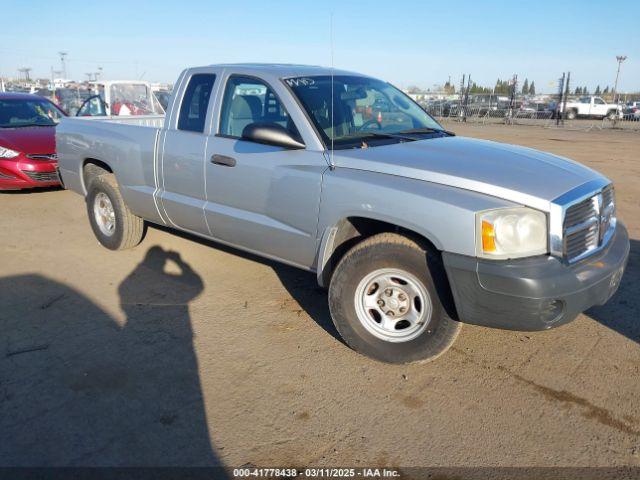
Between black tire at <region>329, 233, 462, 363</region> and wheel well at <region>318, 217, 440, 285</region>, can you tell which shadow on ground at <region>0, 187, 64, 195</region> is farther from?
black tire at <region>329, 233, 462, 363</region>

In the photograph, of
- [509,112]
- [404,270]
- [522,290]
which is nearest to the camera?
[522,290]

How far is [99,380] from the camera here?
325 cm

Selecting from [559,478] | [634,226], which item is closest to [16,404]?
[559,478]

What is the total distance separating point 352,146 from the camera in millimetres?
3709

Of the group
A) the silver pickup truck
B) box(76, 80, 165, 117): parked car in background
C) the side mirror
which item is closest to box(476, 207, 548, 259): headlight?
the silver pickup truck

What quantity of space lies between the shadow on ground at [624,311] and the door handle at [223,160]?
10.2 ft

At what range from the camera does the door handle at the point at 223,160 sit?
4.11 metres

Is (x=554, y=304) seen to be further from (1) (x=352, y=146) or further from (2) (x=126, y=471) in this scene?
(2) (x=126, y=471)

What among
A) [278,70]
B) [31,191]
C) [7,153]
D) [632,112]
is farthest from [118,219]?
[632,112]

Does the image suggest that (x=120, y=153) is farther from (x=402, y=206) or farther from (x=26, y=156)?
(x=26, y=156)

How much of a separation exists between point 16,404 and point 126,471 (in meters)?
0.97

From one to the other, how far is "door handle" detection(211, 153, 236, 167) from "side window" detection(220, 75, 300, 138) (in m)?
0.23

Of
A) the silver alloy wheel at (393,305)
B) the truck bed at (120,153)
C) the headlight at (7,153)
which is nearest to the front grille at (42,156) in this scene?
the headlight at (7,153)

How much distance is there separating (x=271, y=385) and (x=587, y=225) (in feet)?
7.17
